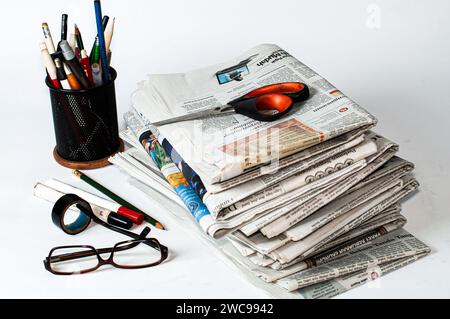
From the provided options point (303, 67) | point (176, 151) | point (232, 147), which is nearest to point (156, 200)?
point (176, 151)

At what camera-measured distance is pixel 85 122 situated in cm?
163

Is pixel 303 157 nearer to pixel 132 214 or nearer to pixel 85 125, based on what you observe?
pixel 132 214

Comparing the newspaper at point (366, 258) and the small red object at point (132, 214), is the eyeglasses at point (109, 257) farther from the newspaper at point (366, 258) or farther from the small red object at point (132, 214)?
the newspaper at point (366, 258)

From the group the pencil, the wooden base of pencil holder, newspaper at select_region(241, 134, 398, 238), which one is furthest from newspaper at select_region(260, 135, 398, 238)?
the wooden base of pencil holder

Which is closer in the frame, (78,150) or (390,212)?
(390,212)

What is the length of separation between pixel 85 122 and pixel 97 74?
0.30 ft

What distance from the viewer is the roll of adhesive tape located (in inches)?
57.6

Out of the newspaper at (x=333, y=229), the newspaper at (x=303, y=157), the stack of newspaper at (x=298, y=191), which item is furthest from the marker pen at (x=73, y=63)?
the newspaper at (x=333, y=229)

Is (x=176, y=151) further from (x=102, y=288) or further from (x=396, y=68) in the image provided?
(x=396, y=68)

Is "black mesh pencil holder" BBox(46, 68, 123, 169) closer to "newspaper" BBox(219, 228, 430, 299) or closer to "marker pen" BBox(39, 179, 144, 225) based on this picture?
"marker pen" BBox(39, 179, 144, 225)

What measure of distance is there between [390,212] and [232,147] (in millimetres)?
298

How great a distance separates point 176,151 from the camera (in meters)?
1.50

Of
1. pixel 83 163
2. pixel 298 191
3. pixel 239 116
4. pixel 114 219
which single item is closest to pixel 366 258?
pixel 298 191

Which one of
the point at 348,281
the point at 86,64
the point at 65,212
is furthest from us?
the point at 86,64
